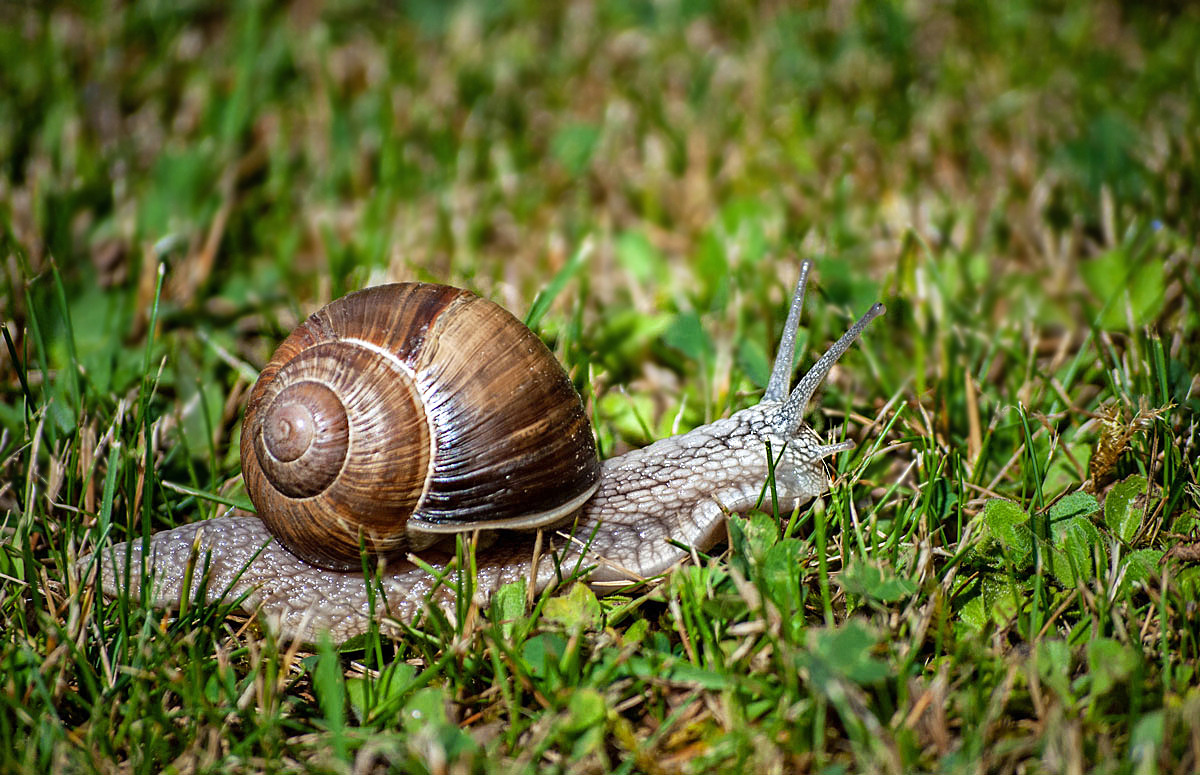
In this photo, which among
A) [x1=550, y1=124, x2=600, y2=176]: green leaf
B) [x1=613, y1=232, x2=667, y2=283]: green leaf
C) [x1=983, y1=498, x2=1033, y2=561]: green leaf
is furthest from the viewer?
[x1=550, y1=124, x2=600, y2=176]: green leaf

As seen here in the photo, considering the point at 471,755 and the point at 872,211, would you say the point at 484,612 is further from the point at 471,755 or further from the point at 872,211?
the point at 872,211

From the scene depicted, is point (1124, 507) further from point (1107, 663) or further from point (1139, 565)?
point (1107, 663)

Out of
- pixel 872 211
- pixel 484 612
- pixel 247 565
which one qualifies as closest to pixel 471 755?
pixel 484 612

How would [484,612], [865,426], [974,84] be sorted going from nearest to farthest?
[484,612] < [865,426] < [974,84]

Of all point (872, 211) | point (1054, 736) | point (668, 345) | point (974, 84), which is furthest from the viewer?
point (974, 84)

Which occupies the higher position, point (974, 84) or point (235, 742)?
point (974, 84)

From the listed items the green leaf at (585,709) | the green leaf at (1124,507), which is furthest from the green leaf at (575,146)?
the green leaf at (585,709)

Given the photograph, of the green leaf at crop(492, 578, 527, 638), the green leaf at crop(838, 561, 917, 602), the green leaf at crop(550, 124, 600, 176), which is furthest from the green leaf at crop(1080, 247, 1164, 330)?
the green leaf at crop(550, 124, 600, 176)

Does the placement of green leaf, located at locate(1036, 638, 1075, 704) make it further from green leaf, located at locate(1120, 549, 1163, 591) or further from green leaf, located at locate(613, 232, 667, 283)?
green leaf, located at locate(613, 232, 667, 283)
